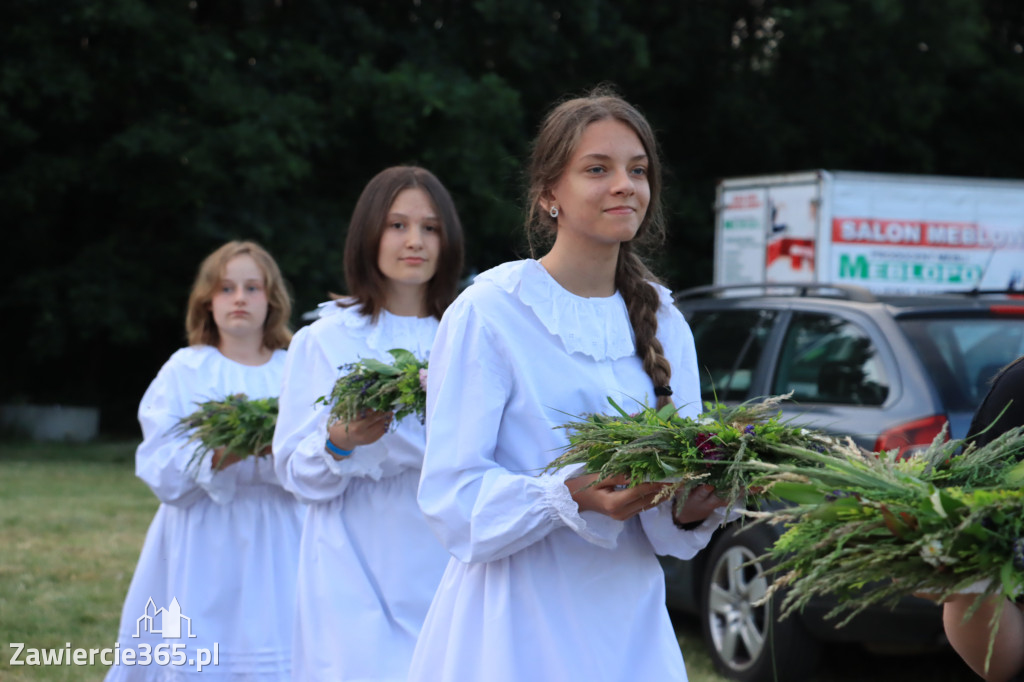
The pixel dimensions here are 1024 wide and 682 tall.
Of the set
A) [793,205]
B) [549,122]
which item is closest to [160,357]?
[793,205]

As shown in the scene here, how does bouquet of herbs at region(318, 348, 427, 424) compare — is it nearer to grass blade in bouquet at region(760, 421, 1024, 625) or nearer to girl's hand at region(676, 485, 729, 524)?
girl's hand at region(676, 485, 729, 524)

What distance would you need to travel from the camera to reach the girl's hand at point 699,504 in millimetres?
2658

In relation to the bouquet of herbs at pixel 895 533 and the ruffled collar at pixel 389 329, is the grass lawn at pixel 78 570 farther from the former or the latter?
the bouquet of herbs at pixel 895 533

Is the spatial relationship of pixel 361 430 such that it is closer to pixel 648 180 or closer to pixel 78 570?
pixel 648 180

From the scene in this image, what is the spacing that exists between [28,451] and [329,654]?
49.2 feet

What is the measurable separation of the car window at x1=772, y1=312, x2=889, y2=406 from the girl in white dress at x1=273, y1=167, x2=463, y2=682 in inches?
94.7

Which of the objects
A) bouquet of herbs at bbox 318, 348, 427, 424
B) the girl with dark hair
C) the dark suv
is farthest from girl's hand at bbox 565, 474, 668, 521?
the dark suv

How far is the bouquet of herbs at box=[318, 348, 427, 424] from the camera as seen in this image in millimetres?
4195

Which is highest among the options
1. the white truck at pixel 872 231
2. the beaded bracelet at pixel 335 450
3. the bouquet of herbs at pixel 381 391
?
the white truck at pixel 872 231

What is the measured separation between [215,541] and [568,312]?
314 centimetres

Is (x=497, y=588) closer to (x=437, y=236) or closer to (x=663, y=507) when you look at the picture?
(x=663, y=507)

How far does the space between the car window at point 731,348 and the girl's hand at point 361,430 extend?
295cm

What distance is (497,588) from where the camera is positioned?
298 cm

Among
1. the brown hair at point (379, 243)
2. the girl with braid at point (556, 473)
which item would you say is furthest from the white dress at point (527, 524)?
the brown hair at point (379, 243)
